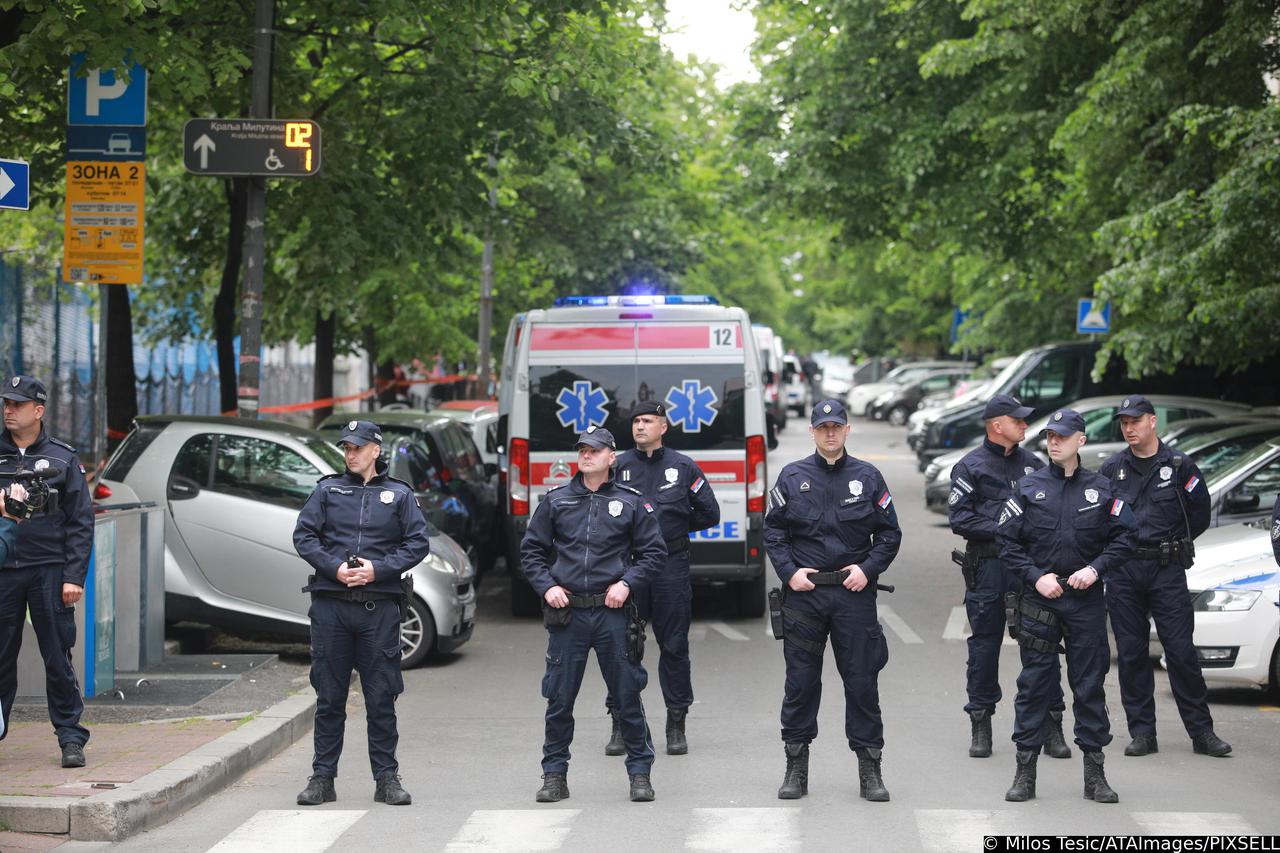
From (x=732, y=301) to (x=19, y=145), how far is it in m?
51.3

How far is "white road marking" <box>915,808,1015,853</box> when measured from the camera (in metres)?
6.98

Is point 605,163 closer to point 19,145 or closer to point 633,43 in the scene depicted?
point 633,43

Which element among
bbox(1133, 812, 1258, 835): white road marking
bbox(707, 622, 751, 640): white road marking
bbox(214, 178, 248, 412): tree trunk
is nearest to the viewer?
bbox(1133, 812, 1258, 835): white road marking

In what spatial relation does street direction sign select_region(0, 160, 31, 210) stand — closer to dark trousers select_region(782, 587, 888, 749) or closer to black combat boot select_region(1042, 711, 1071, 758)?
dark trousers select_region(782, 587, 888, 749)

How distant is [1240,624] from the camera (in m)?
10.1

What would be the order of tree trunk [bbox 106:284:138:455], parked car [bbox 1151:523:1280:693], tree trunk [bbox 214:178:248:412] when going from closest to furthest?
parked car [bbox 1151:523:1280:693]
tree trunk [bbox 214:178:248:412]
tree trunk [bbox 106:284:138:455]

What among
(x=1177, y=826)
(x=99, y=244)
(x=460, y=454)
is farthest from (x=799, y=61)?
(x=1177, y=826)

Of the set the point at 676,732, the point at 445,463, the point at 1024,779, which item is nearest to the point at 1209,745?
the point at 1024,779

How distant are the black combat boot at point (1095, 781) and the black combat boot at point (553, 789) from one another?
94.8 inches

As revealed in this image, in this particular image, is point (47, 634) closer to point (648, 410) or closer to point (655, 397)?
point (648, 410)

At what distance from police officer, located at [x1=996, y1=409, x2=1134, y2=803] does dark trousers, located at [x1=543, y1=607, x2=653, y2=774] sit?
1.74 meters

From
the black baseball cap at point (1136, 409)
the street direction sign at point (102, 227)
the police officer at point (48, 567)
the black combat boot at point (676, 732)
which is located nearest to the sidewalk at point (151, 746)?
the police officer at point (48, 567)

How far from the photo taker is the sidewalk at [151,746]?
7.20 meters

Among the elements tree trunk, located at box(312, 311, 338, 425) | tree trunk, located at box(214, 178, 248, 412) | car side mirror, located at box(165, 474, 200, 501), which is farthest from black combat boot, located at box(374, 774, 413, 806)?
tree trunk, located at box(312, 311, 338, 425)
